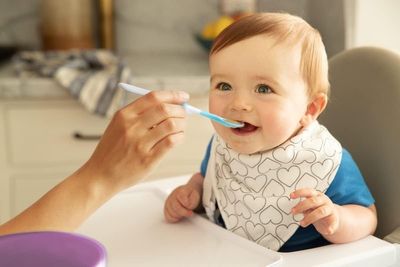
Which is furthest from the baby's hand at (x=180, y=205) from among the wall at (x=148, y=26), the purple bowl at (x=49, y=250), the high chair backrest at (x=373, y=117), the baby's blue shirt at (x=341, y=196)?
the wall at (x=148, y=26)

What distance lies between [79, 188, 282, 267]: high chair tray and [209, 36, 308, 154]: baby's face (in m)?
0.15

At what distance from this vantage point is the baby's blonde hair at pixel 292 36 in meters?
0.90

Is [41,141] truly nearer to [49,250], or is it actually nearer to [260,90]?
[260,90]

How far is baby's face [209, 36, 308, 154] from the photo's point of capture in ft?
2.90

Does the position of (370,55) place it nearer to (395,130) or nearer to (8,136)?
(395,130)

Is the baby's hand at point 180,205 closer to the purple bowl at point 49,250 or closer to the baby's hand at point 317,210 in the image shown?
the baby's hand at point 317,210

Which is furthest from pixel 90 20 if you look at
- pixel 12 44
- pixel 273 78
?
pixel 273 78

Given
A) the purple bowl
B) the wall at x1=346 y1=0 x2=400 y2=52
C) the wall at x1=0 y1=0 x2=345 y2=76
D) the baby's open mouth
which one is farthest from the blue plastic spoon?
the wall at x1=0 y1=0 x2=345 y2=76

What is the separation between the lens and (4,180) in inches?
75.7

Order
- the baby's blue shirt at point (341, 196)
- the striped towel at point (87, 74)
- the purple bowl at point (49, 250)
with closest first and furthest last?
the purple bowl at point (49, 250)
the baby's blue shirt at point (341, 196)
the striped towel at point (87, 74)

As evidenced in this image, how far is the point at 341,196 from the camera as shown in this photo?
37.1 inches

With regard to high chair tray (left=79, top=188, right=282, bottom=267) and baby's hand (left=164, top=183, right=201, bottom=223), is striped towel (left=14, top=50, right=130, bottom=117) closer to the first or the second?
high chair tray (left=79, top=188, right=282, bottom=267)

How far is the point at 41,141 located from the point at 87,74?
9.7 inches

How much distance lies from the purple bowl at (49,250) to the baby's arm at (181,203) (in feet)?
1.59
